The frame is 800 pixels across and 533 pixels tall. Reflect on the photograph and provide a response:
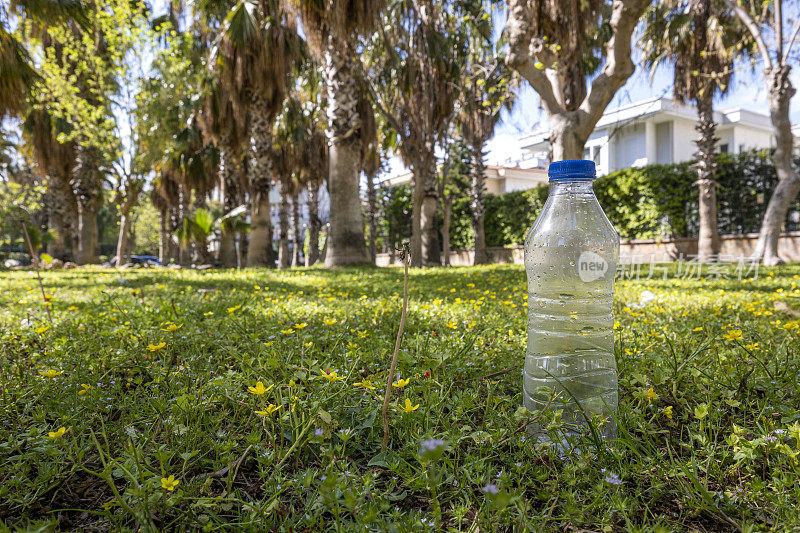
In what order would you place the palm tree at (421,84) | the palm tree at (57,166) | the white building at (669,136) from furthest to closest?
1. the white building at (669,136)
2. the palm tree at (57,166)
3. the palm tree at (421,84)

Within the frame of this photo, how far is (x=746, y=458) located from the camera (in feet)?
4.45

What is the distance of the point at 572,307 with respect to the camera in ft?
6.21

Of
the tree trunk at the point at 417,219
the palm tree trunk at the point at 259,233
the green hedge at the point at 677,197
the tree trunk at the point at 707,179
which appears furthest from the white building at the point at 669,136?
the palm tree trunk at the point at 259,233

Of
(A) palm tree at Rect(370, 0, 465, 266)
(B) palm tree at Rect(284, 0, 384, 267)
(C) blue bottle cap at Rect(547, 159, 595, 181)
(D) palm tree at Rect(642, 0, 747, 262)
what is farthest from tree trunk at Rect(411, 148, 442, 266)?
(C) blue bottle cap at Rect(547, 159, 595, 181)

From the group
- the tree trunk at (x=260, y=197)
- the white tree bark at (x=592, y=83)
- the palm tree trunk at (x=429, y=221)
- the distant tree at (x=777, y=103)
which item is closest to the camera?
the white tree bark at (x=592, y=83)

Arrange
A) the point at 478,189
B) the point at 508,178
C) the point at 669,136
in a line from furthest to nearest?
the point at 508,178, the point at 669,136, the point at 478,189

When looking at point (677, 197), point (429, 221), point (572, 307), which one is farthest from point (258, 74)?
point (677, 197)

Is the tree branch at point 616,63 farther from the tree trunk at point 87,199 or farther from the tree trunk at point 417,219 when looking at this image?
the tree trunk at point 87,199

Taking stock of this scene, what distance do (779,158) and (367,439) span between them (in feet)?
43.5

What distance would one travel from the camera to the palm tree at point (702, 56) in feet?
38.0

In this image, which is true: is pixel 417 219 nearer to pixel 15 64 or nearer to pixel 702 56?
pixel 702 56

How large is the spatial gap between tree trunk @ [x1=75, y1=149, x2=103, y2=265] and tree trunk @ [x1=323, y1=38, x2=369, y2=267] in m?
10.8

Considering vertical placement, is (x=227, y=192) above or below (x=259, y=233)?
above

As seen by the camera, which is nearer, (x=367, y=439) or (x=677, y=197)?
(x=367, y=439)
